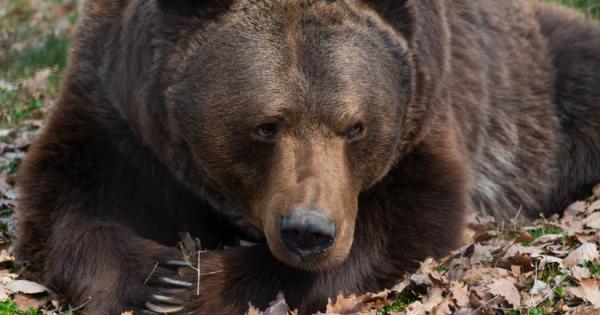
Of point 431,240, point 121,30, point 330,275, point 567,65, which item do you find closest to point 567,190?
point 567,65

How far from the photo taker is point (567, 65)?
301 inches

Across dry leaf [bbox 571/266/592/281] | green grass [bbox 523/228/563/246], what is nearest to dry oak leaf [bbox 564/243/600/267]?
dry leaf [bbox 571/266/592/281]

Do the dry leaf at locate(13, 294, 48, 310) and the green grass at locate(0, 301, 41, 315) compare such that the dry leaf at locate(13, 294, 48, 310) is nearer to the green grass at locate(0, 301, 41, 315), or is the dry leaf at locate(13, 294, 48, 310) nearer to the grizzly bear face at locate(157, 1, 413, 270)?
the green grass at locate(0, 301, 41, 315)

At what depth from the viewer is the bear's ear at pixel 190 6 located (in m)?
4.93

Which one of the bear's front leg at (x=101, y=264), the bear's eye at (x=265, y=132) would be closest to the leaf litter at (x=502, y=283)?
the bear's front leg at (x=101, y=264)

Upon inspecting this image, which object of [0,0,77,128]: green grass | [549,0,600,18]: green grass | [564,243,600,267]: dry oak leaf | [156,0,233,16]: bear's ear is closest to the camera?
[156,0,233,16]: bear's ear

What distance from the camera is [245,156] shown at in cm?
490

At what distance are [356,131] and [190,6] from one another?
1.08 meters

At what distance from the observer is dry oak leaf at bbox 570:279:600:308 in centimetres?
475

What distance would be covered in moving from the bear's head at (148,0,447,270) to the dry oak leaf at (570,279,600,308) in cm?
117

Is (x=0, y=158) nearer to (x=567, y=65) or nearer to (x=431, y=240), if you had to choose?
(x=431, y=240)

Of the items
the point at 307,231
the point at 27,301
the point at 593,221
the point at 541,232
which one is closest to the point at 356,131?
the point at 307,231

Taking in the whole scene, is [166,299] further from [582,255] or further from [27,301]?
[582,255]

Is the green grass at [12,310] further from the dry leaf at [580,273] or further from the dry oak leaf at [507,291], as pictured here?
the dry leaf at [580,273]
